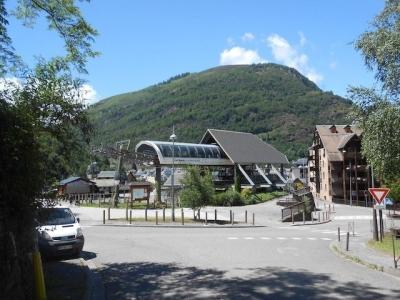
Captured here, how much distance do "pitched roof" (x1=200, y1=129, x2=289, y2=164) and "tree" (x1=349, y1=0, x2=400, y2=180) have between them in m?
55.0

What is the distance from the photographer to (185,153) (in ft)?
223

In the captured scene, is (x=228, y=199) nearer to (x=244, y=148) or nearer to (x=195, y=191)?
(x=244, y=148)

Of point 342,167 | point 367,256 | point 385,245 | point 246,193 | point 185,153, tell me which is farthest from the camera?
point 342,167

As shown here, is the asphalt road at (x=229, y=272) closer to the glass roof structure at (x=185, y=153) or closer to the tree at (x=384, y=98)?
the tree at (x=384, y=98)

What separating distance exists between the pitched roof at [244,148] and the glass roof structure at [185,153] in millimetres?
1332

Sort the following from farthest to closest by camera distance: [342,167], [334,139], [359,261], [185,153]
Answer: [334,139] → [342,167] → [185,153] → [359,261]

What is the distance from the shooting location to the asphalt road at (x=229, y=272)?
35.1 ft

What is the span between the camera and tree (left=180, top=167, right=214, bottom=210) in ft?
126

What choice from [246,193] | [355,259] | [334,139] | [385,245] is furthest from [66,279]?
[334,139]

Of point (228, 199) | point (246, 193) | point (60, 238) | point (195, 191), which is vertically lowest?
point (60, 238)

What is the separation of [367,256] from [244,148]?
64.2m

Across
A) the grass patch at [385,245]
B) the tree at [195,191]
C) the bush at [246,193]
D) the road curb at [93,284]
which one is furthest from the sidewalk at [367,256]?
the bush at [246,193]

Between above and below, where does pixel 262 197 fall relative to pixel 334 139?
below

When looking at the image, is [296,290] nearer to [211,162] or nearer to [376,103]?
[376,103]
